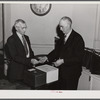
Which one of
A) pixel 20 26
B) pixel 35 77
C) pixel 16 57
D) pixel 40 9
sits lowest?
pixel 35 77

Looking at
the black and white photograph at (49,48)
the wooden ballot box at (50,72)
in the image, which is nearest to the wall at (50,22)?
the black and white photograph at (49,48)

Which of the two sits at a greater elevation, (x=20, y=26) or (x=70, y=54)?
(x=20, y=26)

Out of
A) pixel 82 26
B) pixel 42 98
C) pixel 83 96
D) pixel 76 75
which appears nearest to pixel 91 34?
pixel 82 26

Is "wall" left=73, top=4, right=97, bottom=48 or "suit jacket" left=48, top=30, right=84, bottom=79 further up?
"wall" left=73, top=4, right=97, bottom=48

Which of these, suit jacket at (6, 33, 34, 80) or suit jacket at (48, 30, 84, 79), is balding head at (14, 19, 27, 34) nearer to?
suit jacket at (6, 33, 34, 80)

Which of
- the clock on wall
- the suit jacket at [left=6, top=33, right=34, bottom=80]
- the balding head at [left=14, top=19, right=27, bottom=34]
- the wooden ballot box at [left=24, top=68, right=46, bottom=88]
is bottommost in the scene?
the wooden ballot box at [left=24, top=68, right=46, bottom=88]

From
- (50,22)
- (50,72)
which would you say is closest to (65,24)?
(50,22)

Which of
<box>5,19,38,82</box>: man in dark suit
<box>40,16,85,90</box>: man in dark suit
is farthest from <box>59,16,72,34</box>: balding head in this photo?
<box>5,19,38,82</box>: man in dark suit

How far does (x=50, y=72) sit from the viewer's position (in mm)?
1416

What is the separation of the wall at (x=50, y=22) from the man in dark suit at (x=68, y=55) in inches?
1.6

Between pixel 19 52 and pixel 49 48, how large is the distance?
8.5 inches

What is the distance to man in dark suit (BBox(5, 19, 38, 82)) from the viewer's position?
1399 mm

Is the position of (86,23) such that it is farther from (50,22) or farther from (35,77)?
(35,77)

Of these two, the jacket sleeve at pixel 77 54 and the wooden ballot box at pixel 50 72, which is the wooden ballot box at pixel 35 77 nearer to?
the wooden ballot box at pixel 50 72
